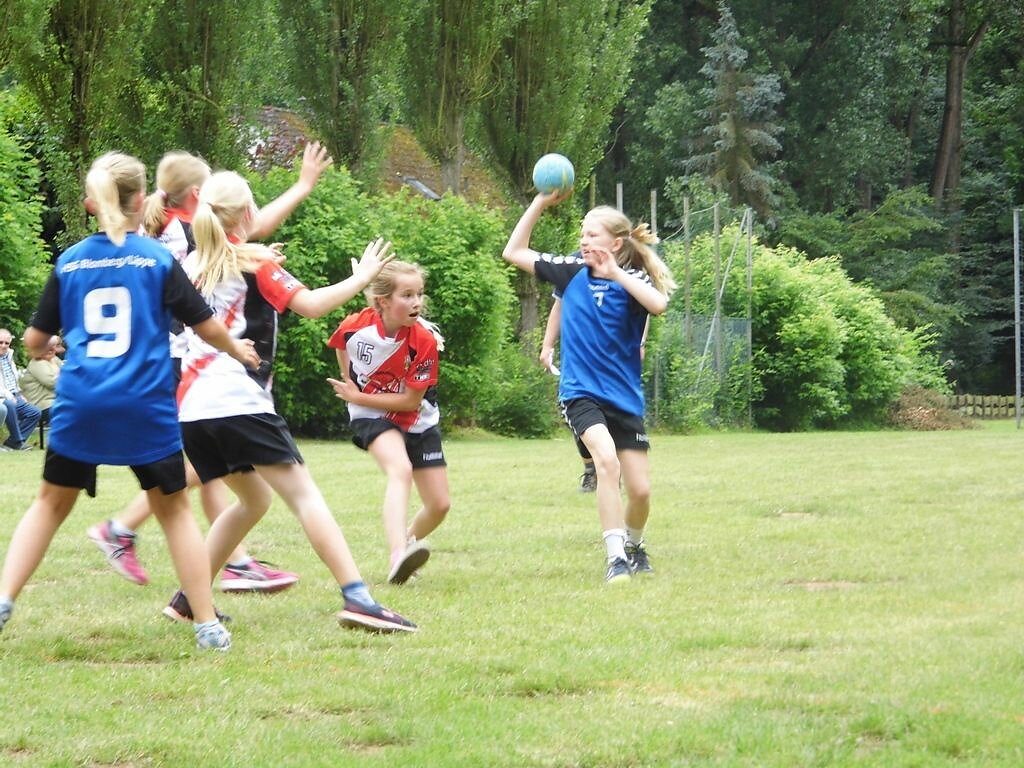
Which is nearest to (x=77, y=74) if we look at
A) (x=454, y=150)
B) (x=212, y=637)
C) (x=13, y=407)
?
(x=13, y=407)

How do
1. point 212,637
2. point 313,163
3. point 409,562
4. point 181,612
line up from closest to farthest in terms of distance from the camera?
point 212,637
point 181,612
point 313,163
point 409,562

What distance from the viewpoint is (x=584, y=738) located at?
14.3 feet

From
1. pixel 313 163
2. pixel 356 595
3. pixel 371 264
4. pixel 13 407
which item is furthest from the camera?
pixel 13 407

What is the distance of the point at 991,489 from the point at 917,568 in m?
5.47

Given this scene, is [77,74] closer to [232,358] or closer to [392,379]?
[392,379]

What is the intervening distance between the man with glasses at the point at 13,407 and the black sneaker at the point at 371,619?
12672 millimetres

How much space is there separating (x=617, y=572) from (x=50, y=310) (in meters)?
3.27

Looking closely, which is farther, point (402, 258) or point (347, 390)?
point (402, 258)

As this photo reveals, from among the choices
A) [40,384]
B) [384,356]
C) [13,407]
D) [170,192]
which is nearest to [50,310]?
[170,192]

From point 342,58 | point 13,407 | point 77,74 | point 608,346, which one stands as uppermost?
point 342,58

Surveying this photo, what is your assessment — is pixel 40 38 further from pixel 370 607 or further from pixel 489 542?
pixel 370 607

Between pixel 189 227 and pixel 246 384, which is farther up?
pixel 189 227

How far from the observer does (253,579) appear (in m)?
7.38

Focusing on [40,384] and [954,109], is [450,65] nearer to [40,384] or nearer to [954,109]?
[40,384]
